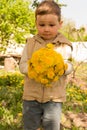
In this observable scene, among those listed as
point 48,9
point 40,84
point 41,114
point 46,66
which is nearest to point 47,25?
point 48,9

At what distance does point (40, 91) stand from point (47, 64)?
13.3 inches

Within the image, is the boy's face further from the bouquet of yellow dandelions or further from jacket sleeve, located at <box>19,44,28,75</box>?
jacket sleeve, located at <box>19,44,28,75</box>

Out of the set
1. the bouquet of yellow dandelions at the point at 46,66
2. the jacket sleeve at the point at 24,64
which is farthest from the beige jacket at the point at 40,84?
the bouquet of yellow dandelions at the point at 46,66

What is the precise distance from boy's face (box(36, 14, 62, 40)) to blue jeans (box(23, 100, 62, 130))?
2.16 ft

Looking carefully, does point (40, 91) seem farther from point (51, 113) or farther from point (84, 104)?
point (84, 104)

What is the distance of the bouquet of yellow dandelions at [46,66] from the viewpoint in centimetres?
330

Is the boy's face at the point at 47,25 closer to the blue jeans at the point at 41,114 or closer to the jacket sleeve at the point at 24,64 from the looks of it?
the jacket sleeve at the point at 24,64

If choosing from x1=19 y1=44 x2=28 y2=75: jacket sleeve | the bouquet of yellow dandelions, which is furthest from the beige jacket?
the bouquet of yellow dandelions

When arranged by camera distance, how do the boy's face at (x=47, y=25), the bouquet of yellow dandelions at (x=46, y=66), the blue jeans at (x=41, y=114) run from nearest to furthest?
the bouquet of yellow dandelions at (x=46, y=66)
the boy's face at (x=47, y=25)
the blue jeans at (x=41, y=114)

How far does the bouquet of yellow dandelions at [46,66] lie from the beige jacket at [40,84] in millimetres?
141

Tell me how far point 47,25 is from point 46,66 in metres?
0.40

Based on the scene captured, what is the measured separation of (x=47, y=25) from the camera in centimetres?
343

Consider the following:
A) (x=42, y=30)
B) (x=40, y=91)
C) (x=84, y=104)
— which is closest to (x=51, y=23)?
(x=42, y=30)

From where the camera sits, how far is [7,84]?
31.1ft
